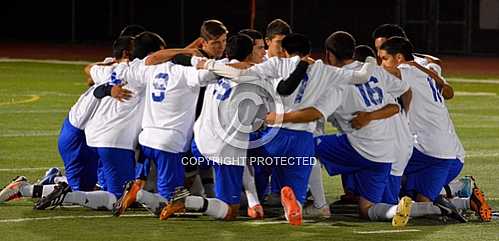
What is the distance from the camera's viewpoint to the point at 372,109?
12.9 m

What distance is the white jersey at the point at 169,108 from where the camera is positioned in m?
12.9

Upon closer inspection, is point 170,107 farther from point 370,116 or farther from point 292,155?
point 370,116

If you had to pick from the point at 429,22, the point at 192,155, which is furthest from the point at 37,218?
the point at 429,22

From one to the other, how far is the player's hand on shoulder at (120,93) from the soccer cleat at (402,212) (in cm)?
268

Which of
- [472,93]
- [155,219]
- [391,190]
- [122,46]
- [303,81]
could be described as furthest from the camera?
[472,93]

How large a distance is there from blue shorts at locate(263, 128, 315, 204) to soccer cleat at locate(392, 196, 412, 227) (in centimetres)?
85

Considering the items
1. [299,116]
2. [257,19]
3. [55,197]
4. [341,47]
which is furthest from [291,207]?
[257,19]

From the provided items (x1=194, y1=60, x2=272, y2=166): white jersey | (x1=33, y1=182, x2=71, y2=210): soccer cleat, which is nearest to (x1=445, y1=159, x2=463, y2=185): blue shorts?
(x1=194, y1=60, x2=272, y2=166): white jersey

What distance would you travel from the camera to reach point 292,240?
11.6m

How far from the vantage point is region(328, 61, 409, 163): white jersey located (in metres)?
12.9

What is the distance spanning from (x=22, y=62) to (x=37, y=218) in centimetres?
2295

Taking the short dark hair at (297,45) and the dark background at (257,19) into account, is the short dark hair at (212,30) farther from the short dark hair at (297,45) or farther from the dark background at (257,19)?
the dark background at (257,19)

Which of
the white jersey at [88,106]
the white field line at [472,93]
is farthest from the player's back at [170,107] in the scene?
the white field line at [472,93]

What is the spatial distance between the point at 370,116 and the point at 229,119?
49.0 inches
